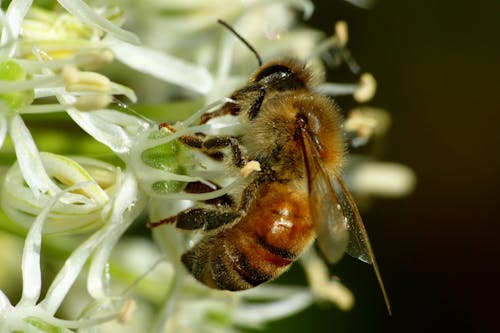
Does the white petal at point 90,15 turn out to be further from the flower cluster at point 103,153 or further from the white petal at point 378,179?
the white petal at point 378,179

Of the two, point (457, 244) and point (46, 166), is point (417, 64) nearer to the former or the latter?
point (457, 244)

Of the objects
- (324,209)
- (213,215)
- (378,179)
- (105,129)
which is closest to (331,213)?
(324,209)

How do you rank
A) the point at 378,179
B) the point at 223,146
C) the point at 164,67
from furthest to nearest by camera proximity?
the point at 378,179, the point at 164,67, the point at 223,146

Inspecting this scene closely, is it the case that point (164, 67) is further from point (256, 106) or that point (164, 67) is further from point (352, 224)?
point (352, 224)

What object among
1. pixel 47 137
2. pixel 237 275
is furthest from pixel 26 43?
pixel 237 275

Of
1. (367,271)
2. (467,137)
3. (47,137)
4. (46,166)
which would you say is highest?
(46,166)

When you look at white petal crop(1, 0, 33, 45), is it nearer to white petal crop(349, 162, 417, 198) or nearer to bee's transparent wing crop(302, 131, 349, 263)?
bee's transparent wing crop(302, 131, 349, 263)
